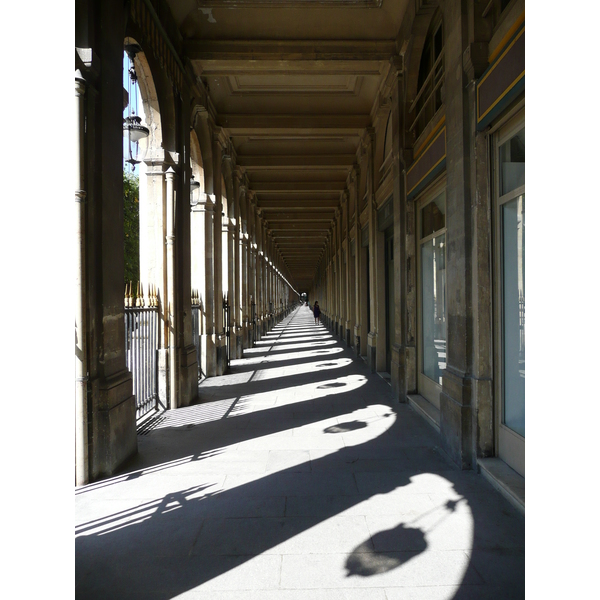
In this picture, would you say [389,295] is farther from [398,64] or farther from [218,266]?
[398,64]

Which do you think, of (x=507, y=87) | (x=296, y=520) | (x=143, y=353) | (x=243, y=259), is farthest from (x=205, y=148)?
(x=296, y=520)

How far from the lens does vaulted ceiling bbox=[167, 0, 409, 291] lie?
7.96 metres

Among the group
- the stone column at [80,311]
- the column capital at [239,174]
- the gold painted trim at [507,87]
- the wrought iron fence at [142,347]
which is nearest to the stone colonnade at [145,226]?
the stone column at [80,311]

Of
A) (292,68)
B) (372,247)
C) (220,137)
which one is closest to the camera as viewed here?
(292,68)

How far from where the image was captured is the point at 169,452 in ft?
18.0

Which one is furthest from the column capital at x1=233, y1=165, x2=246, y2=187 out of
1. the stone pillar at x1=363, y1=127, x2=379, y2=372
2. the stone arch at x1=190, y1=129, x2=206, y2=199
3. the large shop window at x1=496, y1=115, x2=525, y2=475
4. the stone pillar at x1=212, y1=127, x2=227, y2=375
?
the large shop window at x1=496, y1=115, x2=525, y2=475

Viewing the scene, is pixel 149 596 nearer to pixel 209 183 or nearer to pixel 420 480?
pixel 420 480

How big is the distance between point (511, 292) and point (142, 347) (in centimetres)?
510

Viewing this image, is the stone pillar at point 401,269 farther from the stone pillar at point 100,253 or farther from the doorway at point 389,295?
the stone pillar at point 100,253

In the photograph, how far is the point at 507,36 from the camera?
4094mm

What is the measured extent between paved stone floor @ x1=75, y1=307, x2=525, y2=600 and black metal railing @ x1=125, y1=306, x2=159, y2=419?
673mm

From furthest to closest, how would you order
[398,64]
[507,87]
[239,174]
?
1. [239,174]
2. [398,64]
3. [507,87]

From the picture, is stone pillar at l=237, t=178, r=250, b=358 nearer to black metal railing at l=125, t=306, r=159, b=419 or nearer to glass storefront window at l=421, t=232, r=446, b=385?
black metal railing at l=125, t=306, r=159, b=419

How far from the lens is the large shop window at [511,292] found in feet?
14.0
